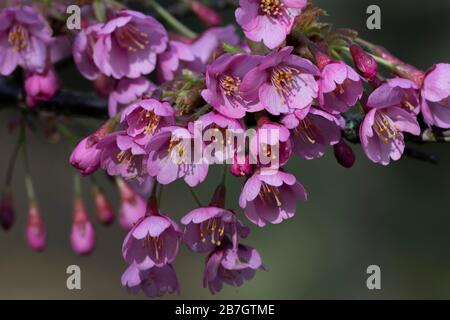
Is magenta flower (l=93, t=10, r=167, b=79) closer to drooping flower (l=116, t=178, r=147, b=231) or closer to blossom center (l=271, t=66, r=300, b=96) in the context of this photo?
blossom center (l=271, t=66, r=300, b=96)

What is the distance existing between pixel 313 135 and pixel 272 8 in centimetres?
31

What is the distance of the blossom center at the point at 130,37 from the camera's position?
75.4 inches

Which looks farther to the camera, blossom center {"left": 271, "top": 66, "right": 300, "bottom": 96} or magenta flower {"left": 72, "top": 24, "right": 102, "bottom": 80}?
magenta flower {"left": 72, "top": 24, "right": 102, "bottom": 80}

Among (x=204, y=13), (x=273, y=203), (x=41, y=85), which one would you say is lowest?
(x=273, y=203)

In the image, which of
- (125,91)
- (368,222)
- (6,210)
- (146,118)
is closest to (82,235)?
(6,210)

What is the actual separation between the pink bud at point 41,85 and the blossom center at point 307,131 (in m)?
0.82

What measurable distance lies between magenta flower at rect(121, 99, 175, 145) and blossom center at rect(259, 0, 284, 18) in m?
0.32

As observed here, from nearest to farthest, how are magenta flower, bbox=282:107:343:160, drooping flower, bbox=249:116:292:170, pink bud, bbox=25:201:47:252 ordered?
drooping flower, bbox=249:116:292:170 < magenta flower, bbox=282:107:343:160 < pink bud, bbox=25:201:47:252

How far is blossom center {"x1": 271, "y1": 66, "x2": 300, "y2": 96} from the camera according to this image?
1.47 metres

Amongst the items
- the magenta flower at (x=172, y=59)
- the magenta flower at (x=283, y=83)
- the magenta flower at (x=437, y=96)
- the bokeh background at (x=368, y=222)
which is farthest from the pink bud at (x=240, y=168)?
the bokeh background at (x=368, y=222)

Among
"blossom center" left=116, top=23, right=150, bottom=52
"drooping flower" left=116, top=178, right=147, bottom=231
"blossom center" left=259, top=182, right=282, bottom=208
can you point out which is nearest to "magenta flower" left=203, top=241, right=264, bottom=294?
"blossom center" left=259, top=182, right=282, bottom=208

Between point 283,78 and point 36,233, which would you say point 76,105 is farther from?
point 283,78

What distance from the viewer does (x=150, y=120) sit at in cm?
156

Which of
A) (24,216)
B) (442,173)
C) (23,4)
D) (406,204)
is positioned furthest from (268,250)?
(23,4)
